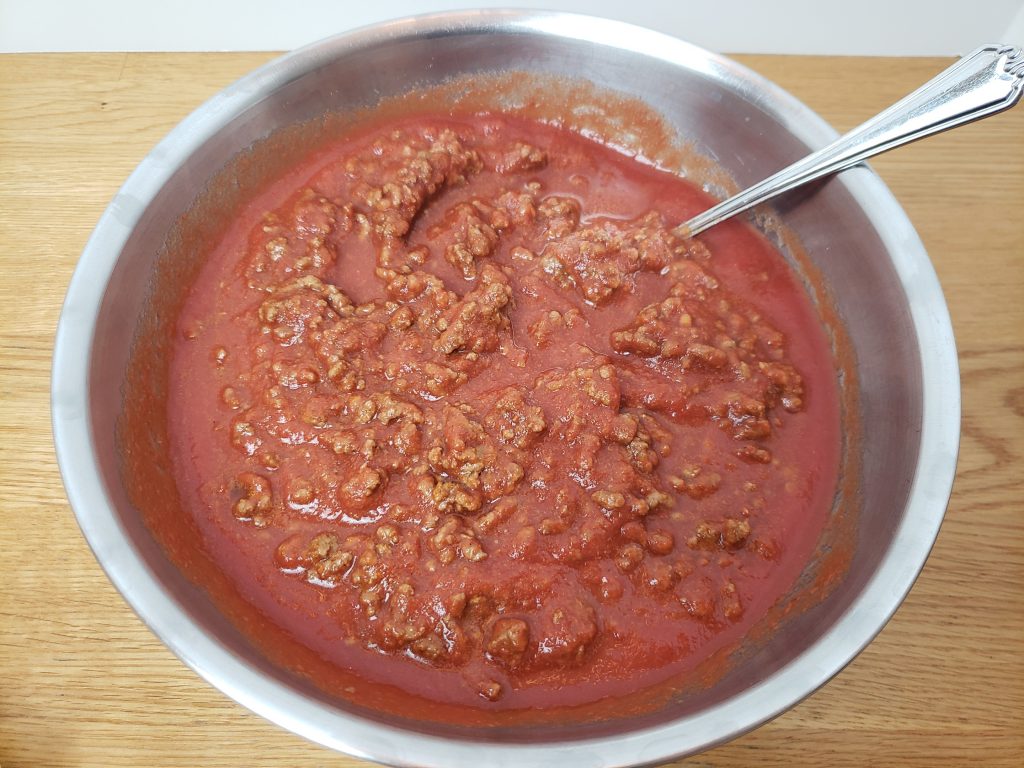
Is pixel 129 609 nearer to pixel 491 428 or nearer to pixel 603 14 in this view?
pixel 491 428

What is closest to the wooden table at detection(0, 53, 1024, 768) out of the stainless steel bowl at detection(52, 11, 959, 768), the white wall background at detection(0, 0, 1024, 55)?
the white wall background at detection(0, 0, 1024, 55)

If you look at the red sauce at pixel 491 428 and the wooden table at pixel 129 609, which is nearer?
the red sauce at pixel 491 428

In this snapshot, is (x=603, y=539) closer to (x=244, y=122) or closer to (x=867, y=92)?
(x=244, y=122)

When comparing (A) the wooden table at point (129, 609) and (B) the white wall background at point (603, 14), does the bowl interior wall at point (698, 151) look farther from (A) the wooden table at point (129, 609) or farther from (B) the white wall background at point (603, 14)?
(B) the white wall background at point (603, 14)

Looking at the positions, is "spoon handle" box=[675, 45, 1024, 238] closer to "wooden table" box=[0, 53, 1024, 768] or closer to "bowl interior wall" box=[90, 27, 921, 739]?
"bowl interior wall" box=[90, 27, 921, 739]

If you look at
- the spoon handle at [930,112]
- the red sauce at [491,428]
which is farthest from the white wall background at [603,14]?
the spoon handle at [930,112]
